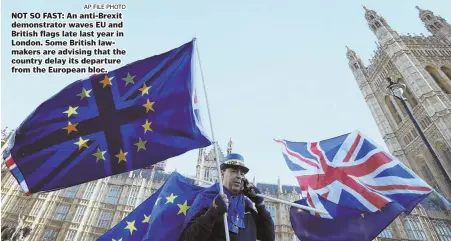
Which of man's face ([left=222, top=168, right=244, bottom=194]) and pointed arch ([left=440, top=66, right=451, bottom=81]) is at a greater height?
pointed arch ([left=440, top=66, right=451, bottom=81])

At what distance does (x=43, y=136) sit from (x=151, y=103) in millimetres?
2342

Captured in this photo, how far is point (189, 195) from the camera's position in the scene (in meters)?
6.11

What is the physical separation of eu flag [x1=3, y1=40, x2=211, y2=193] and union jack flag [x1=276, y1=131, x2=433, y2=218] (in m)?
3.18

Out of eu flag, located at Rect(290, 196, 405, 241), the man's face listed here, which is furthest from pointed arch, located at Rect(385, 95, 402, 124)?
the man's face

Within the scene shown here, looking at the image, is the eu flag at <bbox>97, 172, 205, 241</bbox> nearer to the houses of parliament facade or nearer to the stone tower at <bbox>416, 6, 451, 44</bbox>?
the houses of parliament facade

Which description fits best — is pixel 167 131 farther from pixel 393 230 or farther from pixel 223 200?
pixel 393 230

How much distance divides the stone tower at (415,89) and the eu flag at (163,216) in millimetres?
40877

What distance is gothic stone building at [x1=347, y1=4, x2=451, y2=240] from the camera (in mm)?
35250

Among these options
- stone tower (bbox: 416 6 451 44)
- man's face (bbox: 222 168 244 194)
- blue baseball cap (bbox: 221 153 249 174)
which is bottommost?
man's face (bbox: 222 168 244 194)

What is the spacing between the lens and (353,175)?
6.66 meters

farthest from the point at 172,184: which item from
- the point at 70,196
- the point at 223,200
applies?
the point at 70,196

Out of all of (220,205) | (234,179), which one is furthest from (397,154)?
(220,205)

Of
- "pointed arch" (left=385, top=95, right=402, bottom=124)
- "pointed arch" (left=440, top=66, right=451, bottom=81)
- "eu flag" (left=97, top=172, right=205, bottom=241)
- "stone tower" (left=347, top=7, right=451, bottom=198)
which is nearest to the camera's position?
"eu flag" (left=97, top=172, right=205, bottom=241)

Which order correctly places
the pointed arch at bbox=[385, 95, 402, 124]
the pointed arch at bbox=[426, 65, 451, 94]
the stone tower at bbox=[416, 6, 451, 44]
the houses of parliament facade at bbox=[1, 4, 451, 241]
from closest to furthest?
the houses of parliament facade at bbox=[1, 4, 451, 241]
the pointed arch at bbox=[426, 65, 451, 94]
the pointed arch at bbox=[385, 95, 402, 124]
the stone tower at bbox=[416, 6, 451, 44]
